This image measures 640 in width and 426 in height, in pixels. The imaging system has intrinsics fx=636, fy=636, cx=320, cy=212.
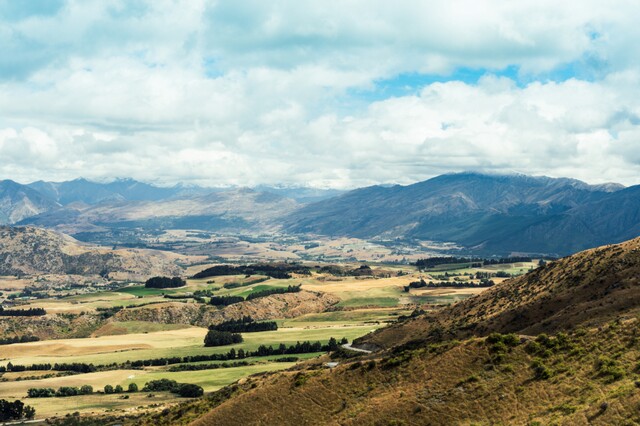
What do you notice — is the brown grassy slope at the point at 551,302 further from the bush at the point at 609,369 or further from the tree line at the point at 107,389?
the tree line at the point at 107,389

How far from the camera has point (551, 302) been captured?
411 feet

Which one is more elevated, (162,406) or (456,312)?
(456,312)

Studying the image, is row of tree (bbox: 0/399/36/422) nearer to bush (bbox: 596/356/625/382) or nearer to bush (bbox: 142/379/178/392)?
bush (bbox: 142/379/178/392)

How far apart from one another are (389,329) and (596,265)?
197 feet

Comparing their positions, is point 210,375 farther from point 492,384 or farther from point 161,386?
point 492,384

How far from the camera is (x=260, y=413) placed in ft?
287

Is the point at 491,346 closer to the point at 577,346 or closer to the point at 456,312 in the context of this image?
the point at 577,346

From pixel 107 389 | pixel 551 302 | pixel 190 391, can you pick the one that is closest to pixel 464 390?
pixel 551 302

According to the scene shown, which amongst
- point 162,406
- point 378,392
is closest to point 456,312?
point 162,406

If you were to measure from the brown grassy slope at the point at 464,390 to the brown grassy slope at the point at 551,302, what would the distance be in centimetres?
2089

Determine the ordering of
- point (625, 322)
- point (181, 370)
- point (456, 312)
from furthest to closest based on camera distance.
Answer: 1. point (181, 370)
2. point (456, 312)
3. point (625, 322)

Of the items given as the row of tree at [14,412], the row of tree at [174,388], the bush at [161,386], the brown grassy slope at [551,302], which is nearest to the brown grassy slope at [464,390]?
the brown grassy slope at [551,302]

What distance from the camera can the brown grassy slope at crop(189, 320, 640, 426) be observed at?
214 feet

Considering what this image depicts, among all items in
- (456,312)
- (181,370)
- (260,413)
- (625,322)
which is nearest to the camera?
(625,322)
